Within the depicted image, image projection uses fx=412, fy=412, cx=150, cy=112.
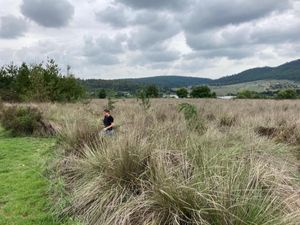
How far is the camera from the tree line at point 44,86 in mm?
35094

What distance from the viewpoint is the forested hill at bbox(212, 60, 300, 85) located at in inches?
6261

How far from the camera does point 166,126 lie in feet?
26.2

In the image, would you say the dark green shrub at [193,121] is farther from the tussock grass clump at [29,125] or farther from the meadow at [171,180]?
the tussock grass clump at [29,125]

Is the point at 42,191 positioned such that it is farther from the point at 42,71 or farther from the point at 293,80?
the point at 293,80

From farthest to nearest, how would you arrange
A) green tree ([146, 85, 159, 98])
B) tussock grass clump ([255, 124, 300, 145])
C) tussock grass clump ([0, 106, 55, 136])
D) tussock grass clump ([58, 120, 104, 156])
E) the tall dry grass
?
green tree ([146, 85, 159, 98]) → tussock grass clump ([0, 106, 55, 136]) → tussock grass clump ([255, 124, 300, 145]) → tussock grass clump ([58, 120, 104, 156]) → the tall dry grass

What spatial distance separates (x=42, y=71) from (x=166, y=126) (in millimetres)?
31491

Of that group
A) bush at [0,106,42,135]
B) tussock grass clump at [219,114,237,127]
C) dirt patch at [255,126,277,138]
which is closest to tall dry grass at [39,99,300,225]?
dirt patch at [255,126,277,138]

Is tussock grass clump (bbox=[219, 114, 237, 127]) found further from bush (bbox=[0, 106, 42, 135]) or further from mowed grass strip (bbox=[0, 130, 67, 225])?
bush (bbox=[0, 106, 42, 135])

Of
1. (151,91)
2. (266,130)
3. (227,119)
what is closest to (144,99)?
(227,119)

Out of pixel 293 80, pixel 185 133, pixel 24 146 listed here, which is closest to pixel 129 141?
pixel 185 133

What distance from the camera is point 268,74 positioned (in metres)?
176

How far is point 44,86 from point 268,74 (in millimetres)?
152952

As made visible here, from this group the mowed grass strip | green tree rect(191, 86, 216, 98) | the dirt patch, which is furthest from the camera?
green tree rect(191, 86, 216, 98)

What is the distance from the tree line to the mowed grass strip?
Answer: 2441 centimetres
